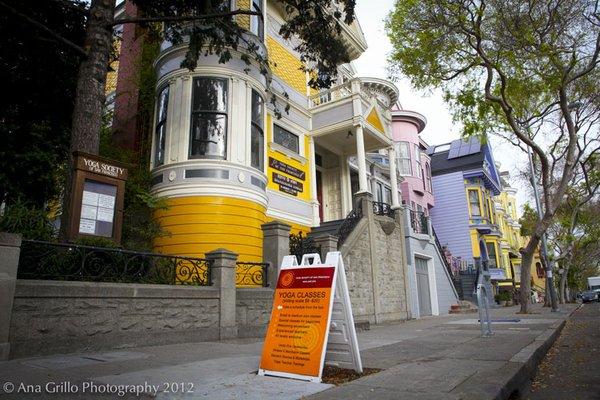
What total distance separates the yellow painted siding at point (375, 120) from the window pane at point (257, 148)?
19.0 feet

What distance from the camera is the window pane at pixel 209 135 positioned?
11.7 m

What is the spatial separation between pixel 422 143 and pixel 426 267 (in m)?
14.5

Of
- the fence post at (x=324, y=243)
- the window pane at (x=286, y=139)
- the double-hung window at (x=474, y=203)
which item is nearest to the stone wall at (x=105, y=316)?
the fence post at (x=324, y=243)

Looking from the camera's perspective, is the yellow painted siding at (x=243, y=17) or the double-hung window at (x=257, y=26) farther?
the double-hung window at (x=257, y=26)

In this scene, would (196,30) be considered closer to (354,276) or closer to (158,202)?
(158,202)

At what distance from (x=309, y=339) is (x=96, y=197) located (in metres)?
5.08

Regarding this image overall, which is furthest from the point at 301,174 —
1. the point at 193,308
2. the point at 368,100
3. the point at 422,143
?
the point at 422,143

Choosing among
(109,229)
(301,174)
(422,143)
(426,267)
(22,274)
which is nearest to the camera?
(22,274)

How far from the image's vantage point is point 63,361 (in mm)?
5391

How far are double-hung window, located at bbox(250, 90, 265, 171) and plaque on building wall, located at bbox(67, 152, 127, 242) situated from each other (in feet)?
16.8

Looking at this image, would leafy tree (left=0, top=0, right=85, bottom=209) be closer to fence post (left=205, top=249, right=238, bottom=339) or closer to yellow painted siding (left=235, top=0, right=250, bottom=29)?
yellow painted siding (left=235, top=0, right=250, bottom=29)

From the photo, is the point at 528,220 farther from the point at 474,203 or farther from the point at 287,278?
the point at 287,278

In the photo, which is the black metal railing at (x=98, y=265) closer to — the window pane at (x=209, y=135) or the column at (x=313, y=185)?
the window pane at (x=209, y=135)

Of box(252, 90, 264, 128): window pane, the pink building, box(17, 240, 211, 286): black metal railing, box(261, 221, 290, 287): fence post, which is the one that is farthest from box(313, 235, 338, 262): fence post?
the pink building
